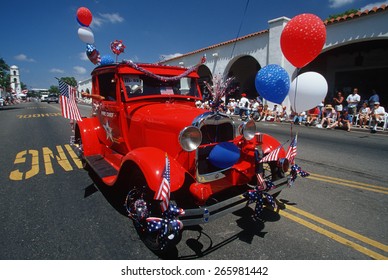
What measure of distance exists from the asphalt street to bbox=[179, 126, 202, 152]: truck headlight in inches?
43.8

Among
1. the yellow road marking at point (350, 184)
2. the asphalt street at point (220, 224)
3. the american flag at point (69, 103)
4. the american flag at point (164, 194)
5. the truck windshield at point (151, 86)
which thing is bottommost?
the asphalt street at point (220, 224)

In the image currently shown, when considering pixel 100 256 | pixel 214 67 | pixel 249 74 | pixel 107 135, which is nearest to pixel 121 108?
pixel 107 135

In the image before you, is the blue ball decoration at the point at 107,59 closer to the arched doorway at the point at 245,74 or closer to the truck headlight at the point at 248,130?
the truck headlight at the point at 248,130

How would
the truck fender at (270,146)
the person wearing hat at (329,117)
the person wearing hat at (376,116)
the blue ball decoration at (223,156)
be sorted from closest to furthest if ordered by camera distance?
the blue ball decoration at (223,156) → the truck fender at (270,146) → the person wearing hat at (376,116) → the person wearing hat at (329,117)

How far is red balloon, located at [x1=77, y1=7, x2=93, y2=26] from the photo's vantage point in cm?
539

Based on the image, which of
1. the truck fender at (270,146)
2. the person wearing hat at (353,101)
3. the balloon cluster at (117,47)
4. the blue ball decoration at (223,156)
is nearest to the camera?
the blue ball decoration at (223,156)

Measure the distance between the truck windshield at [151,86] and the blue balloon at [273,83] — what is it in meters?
1.34

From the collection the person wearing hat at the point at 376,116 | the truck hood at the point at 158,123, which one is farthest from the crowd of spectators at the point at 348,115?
the truck hood at the point at 158,123

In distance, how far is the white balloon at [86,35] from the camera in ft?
17.2

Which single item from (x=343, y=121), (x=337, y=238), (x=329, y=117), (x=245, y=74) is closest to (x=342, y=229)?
(x=337, y=238)

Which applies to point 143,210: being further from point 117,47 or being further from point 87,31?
point 87,31

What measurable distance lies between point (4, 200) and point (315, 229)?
4.67 metres

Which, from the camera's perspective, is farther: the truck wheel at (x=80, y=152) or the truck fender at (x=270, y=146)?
the truck wheel at (x=80, y=152)

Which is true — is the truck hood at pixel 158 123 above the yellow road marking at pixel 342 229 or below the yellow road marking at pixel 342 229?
above
